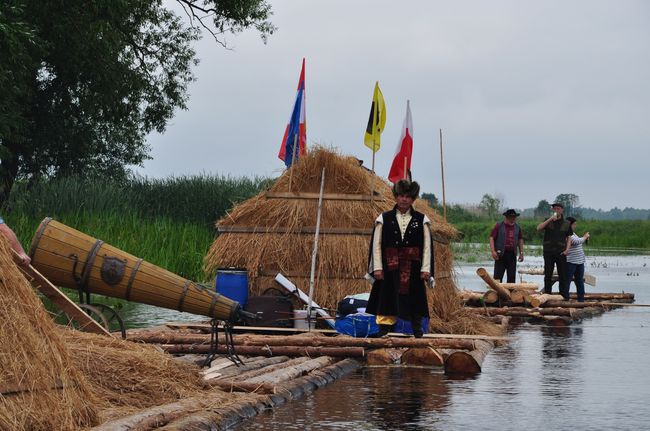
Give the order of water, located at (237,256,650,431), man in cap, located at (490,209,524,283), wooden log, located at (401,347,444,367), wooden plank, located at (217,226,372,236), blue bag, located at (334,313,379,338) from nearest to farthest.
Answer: water, located at (237,256,650,431) < wooden log, located at (401,347,444,367) < blue bag, located at (334,313,379,338) < wooden plank, located at (217,226,372,236) < man in cap, located at (490,209,524,283)

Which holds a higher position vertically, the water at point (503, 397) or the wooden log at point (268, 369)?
the wooden log at point (268, 369)

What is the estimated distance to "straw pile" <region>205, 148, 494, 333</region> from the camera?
19375mm

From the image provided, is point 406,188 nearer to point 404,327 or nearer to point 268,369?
point 404,327

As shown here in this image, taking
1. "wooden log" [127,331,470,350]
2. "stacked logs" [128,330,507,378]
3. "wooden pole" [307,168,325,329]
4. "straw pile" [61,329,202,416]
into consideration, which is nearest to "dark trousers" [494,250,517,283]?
"wooden pole" [307,168,325,329]

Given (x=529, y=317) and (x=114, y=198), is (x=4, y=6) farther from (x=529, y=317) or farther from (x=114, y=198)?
Result: (x=529, y=317)

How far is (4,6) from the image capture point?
29.8 metres

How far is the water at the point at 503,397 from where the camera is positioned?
10.3 meters

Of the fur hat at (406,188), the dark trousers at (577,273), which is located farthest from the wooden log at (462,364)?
the dark trousers at (577,273)

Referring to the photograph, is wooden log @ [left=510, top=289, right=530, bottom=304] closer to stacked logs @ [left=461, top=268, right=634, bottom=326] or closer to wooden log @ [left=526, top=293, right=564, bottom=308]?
stacked logs @ [left=461, top=268, right=634, bottom=326]

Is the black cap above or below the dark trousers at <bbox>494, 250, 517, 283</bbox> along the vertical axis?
above

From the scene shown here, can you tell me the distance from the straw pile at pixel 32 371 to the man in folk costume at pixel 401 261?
24.4 ft

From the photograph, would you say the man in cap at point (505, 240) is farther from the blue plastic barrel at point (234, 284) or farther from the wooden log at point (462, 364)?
the wooden log at point (462, 364)

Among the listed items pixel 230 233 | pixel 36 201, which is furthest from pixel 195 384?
pixel 36 201

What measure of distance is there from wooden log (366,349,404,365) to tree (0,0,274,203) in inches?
719
